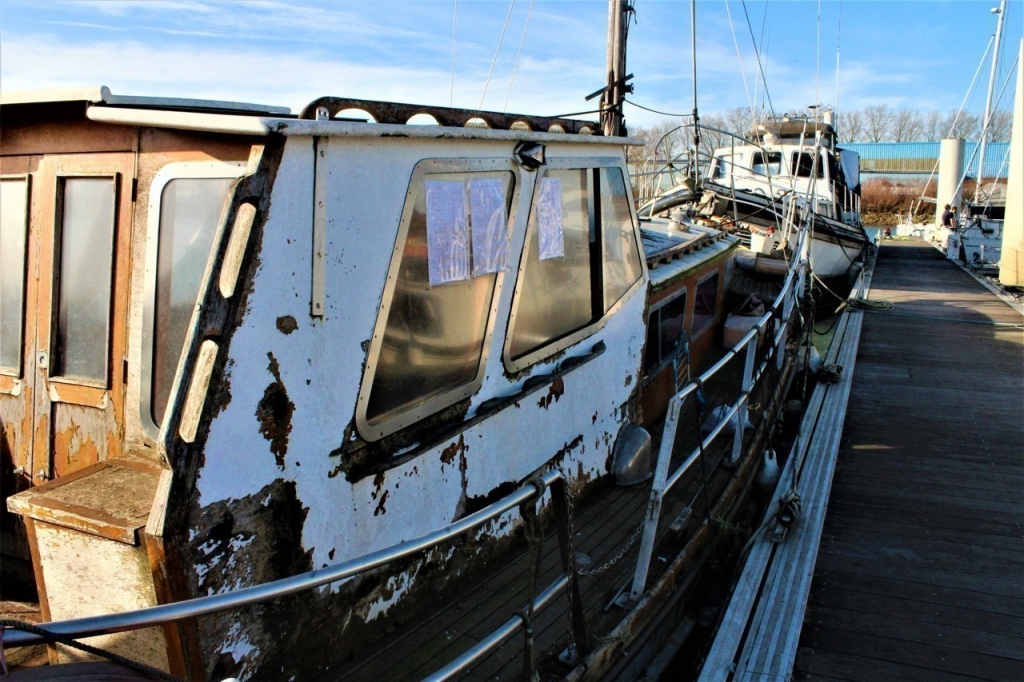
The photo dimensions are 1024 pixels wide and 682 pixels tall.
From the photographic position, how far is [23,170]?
287 centimetres

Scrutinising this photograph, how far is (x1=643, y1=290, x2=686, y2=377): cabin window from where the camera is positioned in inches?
199

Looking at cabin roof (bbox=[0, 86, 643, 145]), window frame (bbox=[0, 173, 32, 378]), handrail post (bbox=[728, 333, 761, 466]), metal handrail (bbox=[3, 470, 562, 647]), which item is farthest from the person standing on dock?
metal handrail (bbox=[3, 470, 562, 647])

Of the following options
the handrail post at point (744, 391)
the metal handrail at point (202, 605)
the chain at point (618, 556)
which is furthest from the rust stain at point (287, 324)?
the handrail post at point (744, 391)

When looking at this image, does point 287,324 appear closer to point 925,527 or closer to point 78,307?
point 78,307

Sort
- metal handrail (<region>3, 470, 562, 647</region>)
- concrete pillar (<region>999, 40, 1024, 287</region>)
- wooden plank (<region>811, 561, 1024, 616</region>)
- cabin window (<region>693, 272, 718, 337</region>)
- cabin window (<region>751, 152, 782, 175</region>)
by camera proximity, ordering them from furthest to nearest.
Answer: cabin window (<region>751, 152, 782, 175</region>)
concrete pillar (<region>999, 40, 1024, 287</region>)
cabin window (<region>693, 272, 718, 337</region>)
wooden plank (<region>811, 561, 1024, 616</region>)
metal handrail (<region>3, 470, 562, 647</region>)

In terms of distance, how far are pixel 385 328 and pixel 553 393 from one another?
1.22m

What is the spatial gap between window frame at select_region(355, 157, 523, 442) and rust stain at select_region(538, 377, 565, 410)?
0.49 m

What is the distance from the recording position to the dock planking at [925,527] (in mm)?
3689

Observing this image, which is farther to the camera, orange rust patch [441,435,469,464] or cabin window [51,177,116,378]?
orange rust patch [441,435,469,464]

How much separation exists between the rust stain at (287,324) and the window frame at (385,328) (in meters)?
0.34

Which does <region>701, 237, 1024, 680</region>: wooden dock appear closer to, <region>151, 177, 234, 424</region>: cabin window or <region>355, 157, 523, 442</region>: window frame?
<region>355, 157, 523, 442</region>: window frame

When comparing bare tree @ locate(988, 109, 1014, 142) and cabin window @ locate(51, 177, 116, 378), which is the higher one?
bare tree @ locate(988, 109, 1014, 142)

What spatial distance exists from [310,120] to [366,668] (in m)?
1.84

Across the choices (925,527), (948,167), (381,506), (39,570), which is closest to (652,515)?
(381,506)
